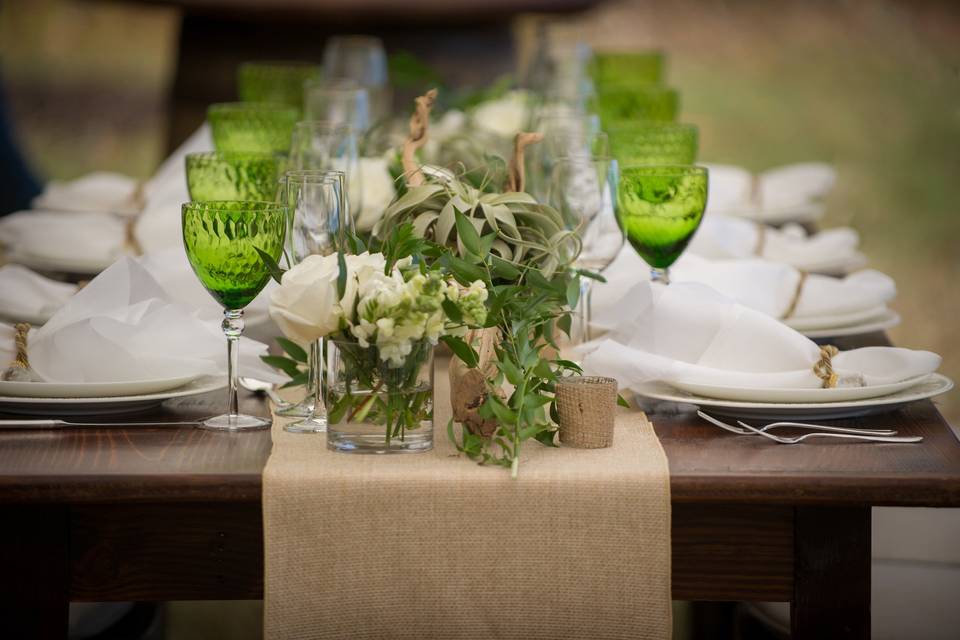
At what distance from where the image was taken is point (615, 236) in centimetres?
122

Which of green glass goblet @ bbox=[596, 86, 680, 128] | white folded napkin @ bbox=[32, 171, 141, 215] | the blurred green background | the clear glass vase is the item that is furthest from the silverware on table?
the blurred green background

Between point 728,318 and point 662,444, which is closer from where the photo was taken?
point 662,444

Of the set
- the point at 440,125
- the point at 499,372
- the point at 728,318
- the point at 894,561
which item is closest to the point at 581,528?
the point at 499,372

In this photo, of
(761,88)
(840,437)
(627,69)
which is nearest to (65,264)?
(840,437)

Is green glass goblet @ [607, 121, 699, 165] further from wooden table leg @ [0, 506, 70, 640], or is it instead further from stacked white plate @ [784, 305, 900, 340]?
wooden table leg @ [0, 506, 70, 640]

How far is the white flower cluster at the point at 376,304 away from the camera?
898 mm

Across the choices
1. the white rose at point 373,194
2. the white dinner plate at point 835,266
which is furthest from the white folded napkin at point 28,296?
the white dinner plate at point 835,266

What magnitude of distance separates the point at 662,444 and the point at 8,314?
2.18 ft

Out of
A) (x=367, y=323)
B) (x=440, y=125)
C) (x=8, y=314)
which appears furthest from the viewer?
(x=440, y=125)

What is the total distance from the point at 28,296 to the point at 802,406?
751 millimetres

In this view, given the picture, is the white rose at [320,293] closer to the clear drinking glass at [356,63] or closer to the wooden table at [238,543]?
the wooden table at [238,543]

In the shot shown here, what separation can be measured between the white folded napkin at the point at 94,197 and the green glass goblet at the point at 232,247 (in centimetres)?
Result: 102

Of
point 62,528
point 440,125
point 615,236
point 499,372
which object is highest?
point 440,125

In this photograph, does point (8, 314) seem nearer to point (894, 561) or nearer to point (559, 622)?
point (559, 622)
